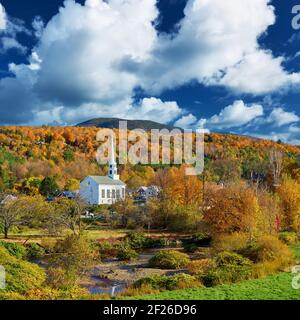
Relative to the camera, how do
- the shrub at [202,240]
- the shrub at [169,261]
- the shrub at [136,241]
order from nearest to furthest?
the shrub at [169,261] → the shrub at [202,240] → the shrub at [136,241]

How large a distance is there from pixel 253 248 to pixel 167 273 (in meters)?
5.06

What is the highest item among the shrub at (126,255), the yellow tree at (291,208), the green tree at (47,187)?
the green tree at (47,187)

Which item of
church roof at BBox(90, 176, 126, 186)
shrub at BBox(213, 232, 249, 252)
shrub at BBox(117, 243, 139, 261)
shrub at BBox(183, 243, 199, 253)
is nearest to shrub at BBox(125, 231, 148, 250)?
shrub at BBox(117, 243, 139, 261)

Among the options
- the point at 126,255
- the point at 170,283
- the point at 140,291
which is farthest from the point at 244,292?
the point at 126,255

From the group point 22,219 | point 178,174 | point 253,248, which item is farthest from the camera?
point 178,174

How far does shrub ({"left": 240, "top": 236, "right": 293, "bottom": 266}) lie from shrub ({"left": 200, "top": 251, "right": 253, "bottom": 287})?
1349mm

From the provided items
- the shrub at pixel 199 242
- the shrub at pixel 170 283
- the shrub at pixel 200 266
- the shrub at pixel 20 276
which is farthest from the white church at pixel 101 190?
the shrub at pixel 170 283

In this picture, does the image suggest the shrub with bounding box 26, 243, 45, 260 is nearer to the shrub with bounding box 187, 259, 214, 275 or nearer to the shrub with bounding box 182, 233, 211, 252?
the shrub with bounding box 182, 233, 211, 252

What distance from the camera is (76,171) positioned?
3457 inches

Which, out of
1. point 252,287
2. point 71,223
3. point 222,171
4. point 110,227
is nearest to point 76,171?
point 222,171

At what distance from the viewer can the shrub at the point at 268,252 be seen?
19.4m

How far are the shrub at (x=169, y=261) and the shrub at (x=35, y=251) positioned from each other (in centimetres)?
870

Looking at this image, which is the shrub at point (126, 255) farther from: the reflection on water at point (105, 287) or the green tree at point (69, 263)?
the green tree at point (69, 263)
